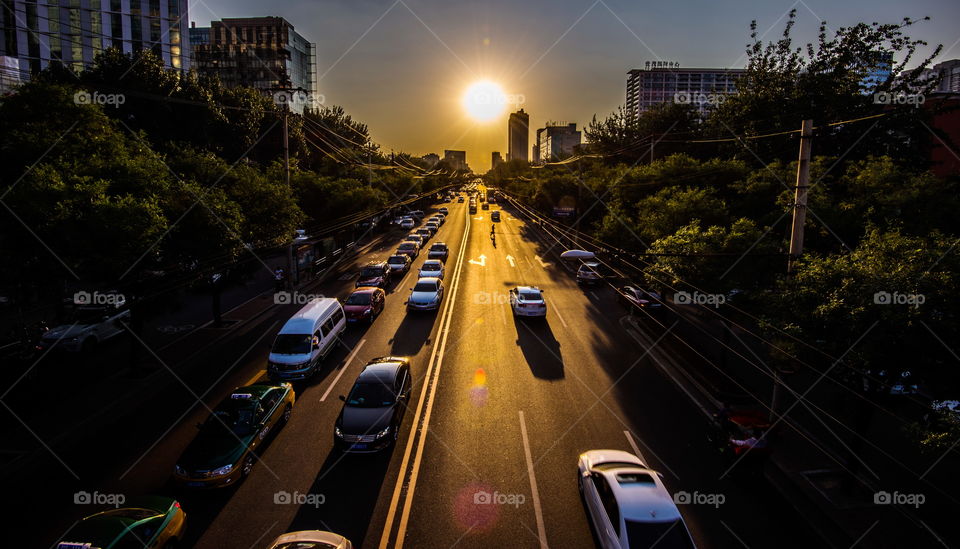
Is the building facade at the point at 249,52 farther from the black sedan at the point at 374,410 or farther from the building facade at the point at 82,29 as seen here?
the black sedan at the point at 374,410

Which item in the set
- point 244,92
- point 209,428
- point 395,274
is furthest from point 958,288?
point 244,92

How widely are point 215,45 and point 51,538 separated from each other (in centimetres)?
14882

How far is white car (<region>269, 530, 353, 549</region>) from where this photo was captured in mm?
8172

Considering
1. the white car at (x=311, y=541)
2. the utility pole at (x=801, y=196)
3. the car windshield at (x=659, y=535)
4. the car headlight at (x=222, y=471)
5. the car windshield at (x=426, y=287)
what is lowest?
the car headlight at (x=222, y=471)

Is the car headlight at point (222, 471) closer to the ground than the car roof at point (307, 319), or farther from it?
closer to the ground

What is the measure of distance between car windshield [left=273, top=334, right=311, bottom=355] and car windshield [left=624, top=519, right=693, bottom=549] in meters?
12.9

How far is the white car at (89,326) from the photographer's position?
19.6 meters

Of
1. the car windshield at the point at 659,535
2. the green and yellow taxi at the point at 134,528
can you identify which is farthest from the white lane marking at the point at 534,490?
the green and yellow taxi at the point at 134,528

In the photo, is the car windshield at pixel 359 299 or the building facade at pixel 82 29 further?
the building facade at pixel 82 29

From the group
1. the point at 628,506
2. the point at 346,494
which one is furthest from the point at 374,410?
the point at 628,506

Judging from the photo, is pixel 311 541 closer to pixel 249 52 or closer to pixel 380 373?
pixel 380 373

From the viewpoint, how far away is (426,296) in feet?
82.6

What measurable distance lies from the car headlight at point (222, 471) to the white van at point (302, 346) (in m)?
5.78

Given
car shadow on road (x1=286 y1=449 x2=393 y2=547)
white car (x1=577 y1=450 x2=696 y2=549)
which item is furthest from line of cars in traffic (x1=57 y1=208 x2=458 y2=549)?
white car (x1=577 y1=450 x2=696 y2=549)
